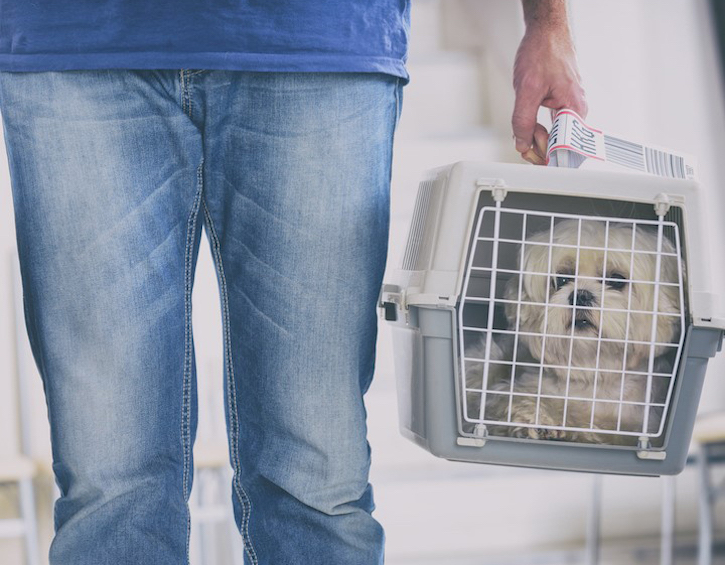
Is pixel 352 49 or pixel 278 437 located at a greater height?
pixel 352 49

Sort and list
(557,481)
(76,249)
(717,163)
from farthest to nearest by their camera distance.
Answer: (717,163) → (557,481) → (76,249)

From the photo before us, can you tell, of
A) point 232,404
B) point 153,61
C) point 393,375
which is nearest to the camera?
point 153,61

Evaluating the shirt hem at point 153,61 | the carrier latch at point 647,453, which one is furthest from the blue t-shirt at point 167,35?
the carrier latch at point 647,453

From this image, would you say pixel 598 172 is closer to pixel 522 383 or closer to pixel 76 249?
pixel 522 383

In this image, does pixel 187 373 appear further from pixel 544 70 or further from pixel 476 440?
pixel 544 70

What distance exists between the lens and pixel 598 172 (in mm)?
844

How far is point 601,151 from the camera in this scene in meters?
0.93

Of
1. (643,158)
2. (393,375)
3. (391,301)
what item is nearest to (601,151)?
(643,158)

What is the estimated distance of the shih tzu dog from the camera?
0.92 m

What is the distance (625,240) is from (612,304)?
8 cm

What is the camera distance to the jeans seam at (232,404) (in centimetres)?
89

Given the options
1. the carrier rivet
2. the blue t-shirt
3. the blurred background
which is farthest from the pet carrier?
the blurred background

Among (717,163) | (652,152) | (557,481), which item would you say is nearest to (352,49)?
(652,152)

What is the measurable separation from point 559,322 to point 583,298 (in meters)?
0.04
